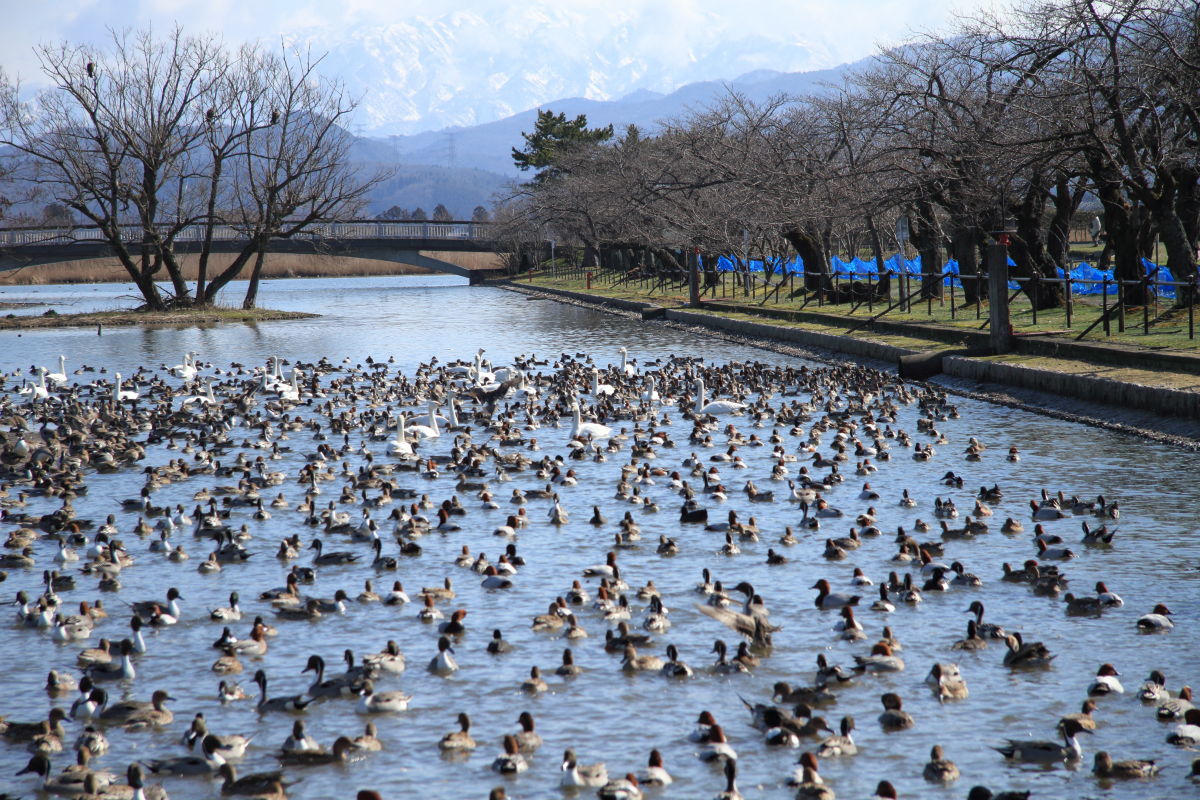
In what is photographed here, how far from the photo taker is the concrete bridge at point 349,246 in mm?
99062

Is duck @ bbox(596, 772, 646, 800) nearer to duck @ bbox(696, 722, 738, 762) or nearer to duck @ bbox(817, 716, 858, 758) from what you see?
duck @ bbox(696, 722, 738, 762)

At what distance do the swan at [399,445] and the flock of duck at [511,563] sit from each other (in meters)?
0.07

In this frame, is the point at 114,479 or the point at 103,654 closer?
the point at 103,654

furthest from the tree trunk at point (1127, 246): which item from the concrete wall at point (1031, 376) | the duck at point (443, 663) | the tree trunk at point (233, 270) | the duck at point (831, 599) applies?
the tree trunk at point (233, 270)

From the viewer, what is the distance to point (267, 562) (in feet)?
50.8

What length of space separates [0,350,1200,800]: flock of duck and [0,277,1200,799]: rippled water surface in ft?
0.28

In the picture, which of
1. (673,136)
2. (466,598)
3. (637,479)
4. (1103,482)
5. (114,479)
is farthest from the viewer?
(673,136)

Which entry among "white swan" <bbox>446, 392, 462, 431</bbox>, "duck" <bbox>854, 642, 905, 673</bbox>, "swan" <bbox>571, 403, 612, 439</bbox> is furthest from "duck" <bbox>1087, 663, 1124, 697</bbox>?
"white swan" <bbox>446, 392, 462, 431</bbox>

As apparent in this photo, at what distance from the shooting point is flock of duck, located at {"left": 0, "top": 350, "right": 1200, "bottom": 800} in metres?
9.63

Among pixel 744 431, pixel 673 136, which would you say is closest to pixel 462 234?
pixel 673 136

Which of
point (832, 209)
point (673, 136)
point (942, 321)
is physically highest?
→ point (673, 136)

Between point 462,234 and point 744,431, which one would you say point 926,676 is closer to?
point 744,431

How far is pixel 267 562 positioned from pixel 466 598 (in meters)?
3.23

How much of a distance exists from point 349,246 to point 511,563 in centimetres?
9157
